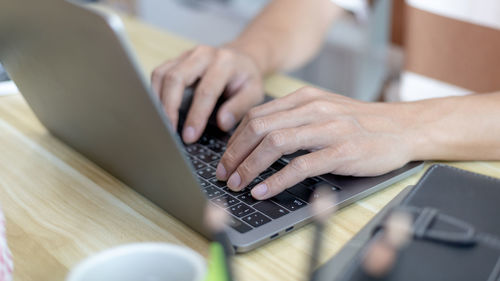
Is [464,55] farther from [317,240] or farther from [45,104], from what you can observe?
[317,240]

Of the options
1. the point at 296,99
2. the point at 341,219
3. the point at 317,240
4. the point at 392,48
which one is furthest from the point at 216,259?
the point at 392,48

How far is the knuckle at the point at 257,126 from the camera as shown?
2.21 feet

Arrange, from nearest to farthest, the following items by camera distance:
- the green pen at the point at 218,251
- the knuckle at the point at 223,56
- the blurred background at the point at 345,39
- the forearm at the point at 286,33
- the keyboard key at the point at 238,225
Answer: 1. the green pen at the point at 218,251
2. the keyboard key at the point at 238,225
3. the knuckle at the point at 223,56
4. the forearm at the point at 286,33
5. the blurred background at the point at 345,39

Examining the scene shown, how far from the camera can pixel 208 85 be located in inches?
33.7

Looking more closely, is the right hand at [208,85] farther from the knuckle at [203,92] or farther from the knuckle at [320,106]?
the knuckle at [320,106]

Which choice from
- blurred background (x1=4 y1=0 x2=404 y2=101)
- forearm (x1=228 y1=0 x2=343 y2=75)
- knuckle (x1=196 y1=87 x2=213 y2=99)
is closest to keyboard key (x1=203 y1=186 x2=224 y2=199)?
knuckle (x1=196 y1=87 x2=213 y2=99)

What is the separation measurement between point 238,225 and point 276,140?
0.12 m

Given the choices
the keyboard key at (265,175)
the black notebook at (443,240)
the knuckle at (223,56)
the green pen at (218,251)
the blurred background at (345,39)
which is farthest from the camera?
the blurred background at (345,39)

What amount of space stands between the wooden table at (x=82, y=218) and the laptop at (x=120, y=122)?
13 mm

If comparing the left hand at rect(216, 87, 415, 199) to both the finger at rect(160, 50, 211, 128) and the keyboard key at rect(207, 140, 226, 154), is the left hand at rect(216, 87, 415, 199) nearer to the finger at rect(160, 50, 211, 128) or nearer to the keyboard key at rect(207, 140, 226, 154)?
the keyboard key at rect(207, 140, 226, 154)

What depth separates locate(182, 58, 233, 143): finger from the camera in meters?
0.79

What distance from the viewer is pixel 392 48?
2229 mm

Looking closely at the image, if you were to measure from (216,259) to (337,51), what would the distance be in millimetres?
2101

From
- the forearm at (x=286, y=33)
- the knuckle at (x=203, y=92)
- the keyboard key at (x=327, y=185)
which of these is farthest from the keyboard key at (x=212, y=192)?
the forearm at (x=286, y=33)
